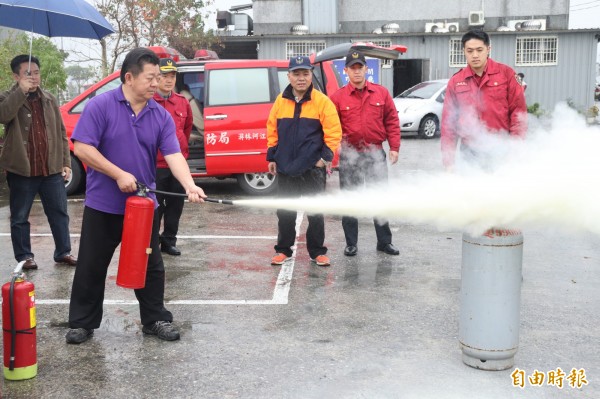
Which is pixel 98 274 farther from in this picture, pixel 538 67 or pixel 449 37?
pixel 538 67

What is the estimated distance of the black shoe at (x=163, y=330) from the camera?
180 inches

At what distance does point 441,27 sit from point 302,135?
21.6 metres

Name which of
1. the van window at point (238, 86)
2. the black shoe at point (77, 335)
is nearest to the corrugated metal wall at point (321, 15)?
the van window at point (238, 86)

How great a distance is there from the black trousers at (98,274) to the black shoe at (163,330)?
0.04 m

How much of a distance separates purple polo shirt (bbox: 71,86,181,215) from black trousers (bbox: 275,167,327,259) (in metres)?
2.08

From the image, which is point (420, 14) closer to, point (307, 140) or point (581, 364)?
point (307, 140)

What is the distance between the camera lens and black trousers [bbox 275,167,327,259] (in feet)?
21.0

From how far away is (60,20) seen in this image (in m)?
6.38

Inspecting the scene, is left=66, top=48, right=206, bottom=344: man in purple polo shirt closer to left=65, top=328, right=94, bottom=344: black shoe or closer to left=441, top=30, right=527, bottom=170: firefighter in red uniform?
left=65, top=328, right=94, bottom=344: black shoe

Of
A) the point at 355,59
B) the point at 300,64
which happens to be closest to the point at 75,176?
the point at 300,64

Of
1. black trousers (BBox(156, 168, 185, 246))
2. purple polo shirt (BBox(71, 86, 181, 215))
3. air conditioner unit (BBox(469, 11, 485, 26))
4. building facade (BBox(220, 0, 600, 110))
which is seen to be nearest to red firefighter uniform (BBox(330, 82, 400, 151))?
black trousers (BBox(156, 168, 185, 246))

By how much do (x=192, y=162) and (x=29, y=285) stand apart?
622cm

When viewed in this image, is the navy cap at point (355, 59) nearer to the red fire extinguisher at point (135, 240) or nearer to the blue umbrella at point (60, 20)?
the blue umbrella at point (60, 20)

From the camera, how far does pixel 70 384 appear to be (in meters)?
3.93
